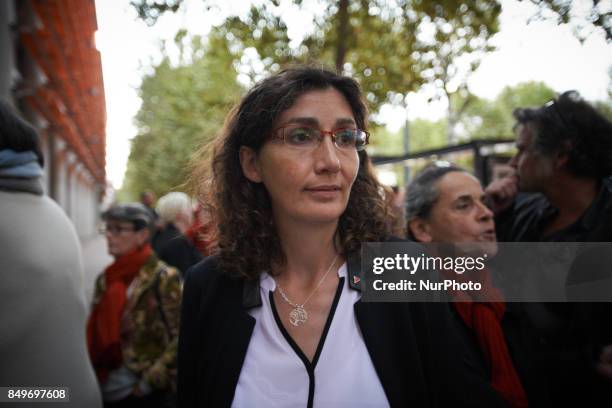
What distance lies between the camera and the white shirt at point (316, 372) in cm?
140

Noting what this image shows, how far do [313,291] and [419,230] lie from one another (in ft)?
3.27

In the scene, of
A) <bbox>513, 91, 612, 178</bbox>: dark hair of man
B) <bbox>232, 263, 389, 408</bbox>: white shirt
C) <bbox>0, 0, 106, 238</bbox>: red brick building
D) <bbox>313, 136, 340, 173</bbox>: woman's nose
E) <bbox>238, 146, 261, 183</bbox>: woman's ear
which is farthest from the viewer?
<bbox>0, 0, 106, 238</bbox>: red brick building

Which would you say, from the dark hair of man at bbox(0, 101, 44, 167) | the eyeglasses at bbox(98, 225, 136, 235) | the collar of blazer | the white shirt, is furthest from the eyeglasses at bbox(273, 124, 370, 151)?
the eyeglasses at bbox(98, 225, 136, 235)

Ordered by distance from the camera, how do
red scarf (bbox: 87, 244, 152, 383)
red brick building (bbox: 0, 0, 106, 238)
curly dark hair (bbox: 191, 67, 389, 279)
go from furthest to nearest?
1. red brick building (bbox: 0, 0, 106, 238)
2. red scarf (bbox: 87, 244, 152, 383)
3. curly dark hair (bbox: 191, 67, 389, 279)

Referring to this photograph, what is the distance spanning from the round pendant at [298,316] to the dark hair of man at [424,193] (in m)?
1.07

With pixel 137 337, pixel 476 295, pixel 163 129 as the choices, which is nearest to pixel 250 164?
pixel 476 295

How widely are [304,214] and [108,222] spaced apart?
2.51m

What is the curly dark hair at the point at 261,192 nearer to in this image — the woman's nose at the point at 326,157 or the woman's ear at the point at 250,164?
the woman's ear at the point at 250,164

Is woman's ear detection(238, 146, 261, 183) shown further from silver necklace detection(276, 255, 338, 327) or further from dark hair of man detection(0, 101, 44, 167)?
dark hair of man detection(0, 101, 44, 167)

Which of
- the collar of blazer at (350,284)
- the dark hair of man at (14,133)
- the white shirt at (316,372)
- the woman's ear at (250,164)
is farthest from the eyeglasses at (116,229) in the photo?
the white shirt at (316,372)

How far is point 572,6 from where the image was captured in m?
1.65

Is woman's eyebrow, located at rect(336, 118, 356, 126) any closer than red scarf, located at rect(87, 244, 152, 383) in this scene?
Yes

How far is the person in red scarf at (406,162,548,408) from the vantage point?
1.83 metres

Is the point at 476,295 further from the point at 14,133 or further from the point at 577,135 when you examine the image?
the point at 14,133
